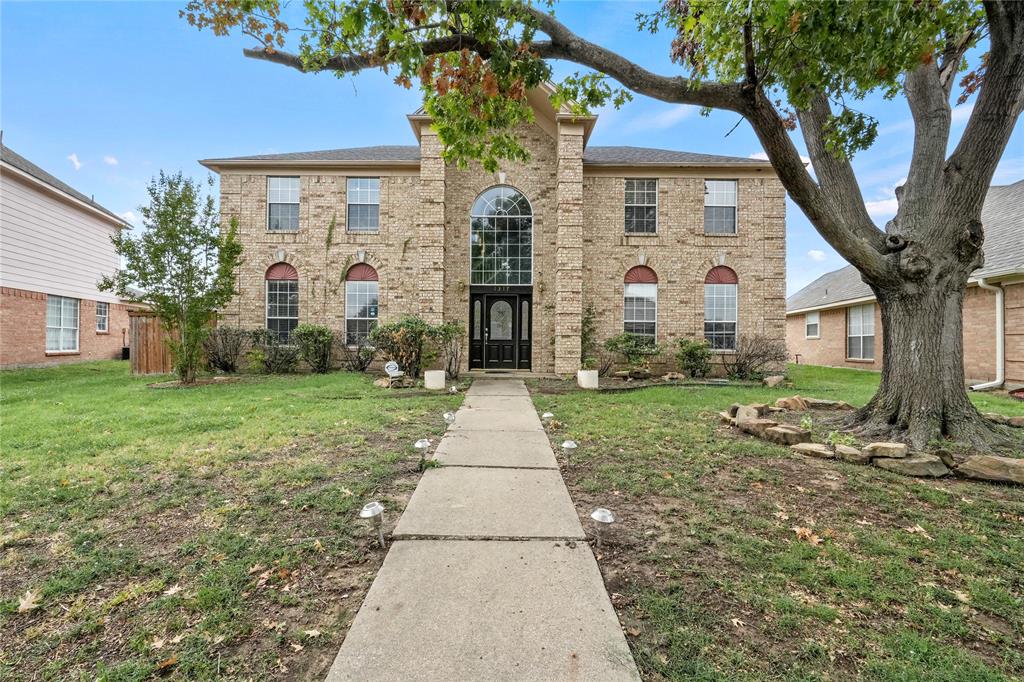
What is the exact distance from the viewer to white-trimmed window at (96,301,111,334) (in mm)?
16922

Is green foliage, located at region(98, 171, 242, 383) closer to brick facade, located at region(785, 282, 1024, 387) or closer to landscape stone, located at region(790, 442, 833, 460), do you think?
landscape stone, located at region(790, 442, 833, 460)

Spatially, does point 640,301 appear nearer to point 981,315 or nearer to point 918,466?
point 981,315

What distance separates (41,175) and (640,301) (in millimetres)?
21101

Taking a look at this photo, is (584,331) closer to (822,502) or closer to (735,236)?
(735,236)

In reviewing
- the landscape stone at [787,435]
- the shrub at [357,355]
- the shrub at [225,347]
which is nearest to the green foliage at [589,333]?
the shrub at [357,355]

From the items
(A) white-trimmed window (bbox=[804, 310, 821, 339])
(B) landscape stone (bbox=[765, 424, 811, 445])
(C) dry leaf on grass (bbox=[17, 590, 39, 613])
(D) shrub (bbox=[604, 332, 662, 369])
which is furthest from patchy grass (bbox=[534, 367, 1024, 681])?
(A) white-trimmed window (bbox=[804, 310, 821, 339])

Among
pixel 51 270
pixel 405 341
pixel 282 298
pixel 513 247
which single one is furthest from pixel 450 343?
pixel 51 270

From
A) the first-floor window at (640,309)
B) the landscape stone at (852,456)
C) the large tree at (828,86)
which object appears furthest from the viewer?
the first-floor window at (640,309)

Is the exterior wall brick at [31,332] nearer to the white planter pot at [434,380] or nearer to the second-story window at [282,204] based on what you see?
the second-story window at [282,204]

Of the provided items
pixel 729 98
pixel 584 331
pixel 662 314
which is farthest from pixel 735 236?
pixel 729 98

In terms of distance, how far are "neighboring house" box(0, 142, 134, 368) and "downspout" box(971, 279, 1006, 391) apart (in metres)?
27.1

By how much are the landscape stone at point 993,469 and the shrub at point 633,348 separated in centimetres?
800

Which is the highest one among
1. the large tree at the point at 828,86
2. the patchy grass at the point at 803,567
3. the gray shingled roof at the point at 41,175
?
the gray shingled roof at the point at 41,175

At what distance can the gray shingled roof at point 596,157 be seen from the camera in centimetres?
1304
